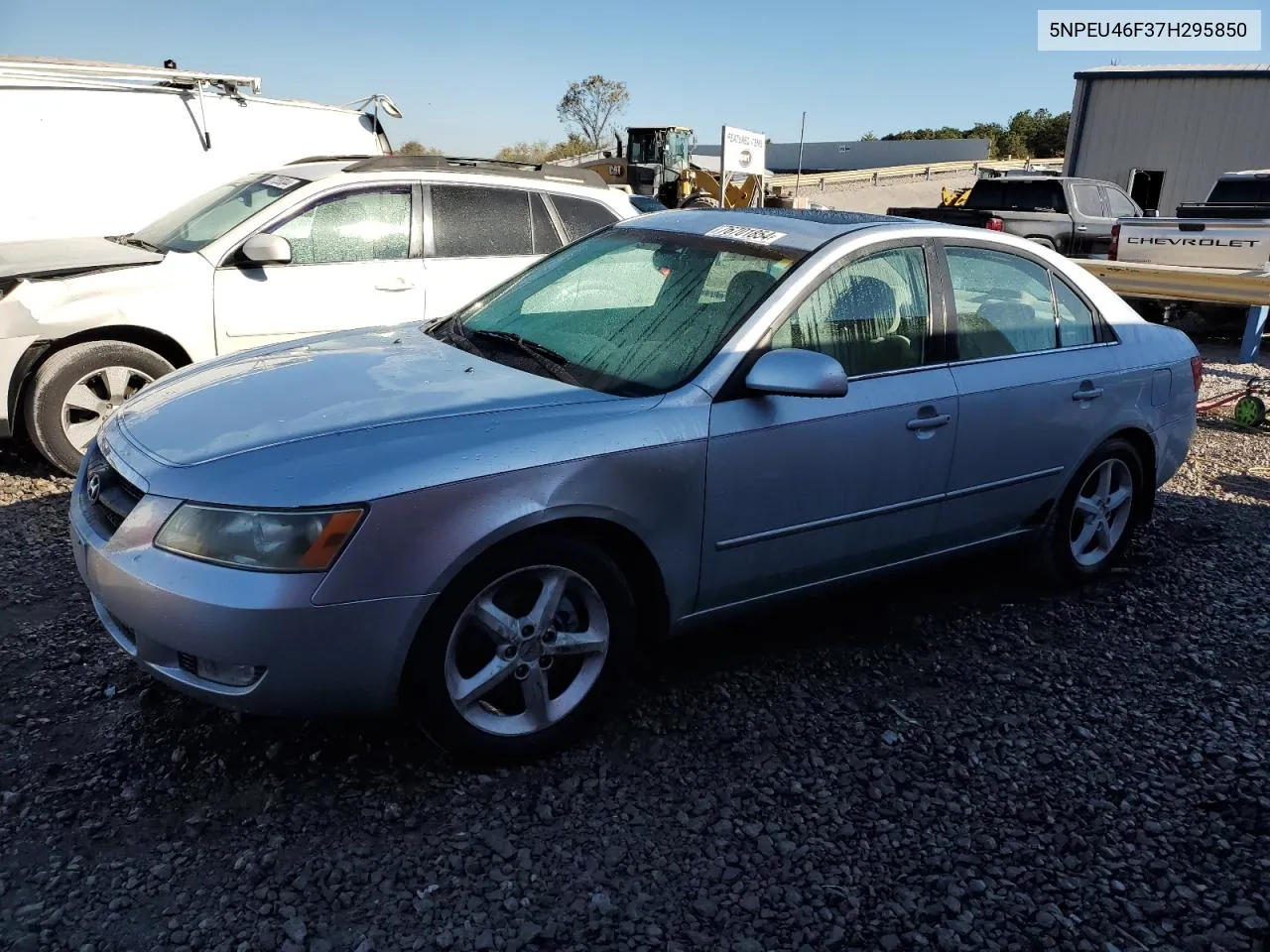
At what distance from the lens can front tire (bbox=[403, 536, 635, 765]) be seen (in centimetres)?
266

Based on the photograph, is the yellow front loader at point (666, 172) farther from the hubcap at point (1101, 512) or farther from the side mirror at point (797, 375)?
the side mirror at point (797, 375)

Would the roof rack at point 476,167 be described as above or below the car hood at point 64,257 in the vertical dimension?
above

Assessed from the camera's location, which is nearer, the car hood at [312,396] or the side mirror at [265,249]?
the car hood at [312,396]

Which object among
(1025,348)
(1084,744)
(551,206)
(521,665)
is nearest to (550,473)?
(521,665)

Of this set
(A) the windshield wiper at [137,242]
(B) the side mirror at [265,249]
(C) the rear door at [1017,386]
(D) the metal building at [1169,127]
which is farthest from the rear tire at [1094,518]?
(D) the metal building at [1169,127]

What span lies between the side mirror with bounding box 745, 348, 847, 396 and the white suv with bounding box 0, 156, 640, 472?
7.63ft

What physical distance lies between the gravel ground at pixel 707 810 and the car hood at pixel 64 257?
2.20 m

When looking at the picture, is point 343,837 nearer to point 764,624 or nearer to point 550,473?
point 550,473

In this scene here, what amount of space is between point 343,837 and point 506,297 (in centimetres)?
218

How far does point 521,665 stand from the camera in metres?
2.82

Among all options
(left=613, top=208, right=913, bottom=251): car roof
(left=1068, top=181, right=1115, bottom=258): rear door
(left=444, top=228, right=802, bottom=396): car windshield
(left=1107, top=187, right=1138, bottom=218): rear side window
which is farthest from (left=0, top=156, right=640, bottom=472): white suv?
(left=1107, top=187, right=1138, bottom=218): rear side window

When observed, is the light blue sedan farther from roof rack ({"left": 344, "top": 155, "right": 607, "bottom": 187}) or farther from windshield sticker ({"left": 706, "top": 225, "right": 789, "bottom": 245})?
roof rack ({"left": 344, "top": 155, "right": 607, "bottom": 187})

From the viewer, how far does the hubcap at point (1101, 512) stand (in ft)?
14.4

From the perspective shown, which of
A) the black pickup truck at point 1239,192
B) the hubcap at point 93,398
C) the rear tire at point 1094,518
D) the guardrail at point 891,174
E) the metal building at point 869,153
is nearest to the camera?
the rear tire at point 1094,518
